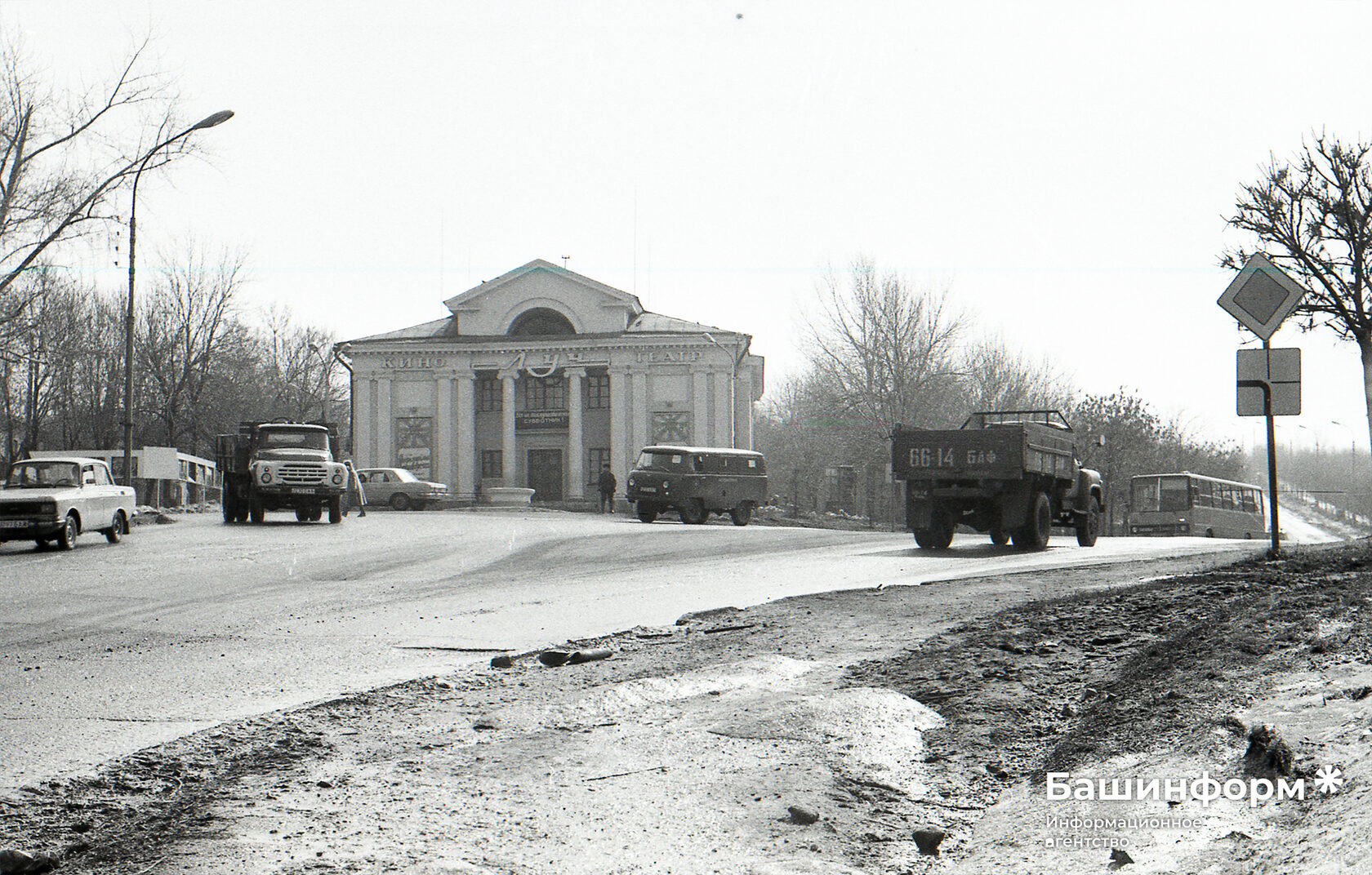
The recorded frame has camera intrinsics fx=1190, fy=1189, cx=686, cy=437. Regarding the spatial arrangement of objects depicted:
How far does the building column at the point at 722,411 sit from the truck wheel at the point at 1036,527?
1261 inches

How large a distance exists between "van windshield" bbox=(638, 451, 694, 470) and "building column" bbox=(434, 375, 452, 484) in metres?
21.9

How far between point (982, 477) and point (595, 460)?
37065mm

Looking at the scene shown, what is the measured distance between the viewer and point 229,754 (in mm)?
4980

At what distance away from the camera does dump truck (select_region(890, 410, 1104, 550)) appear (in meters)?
17.2

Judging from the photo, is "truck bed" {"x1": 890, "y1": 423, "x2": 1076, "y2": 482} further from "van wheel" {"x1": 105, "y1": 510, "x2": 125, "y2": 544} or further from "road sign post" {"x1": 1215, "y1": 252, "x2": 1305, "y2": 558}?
"van wheel" {"x1": 105, "y1": 510, "x2": 125, "y2": 544}

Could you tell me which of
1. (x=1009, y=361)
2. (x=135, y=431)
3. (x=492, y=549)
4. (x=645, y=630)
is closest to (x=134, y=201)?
(x=492, y=549)

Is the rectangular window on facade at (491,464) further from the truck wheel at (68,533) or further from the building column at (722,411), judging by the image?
the truck wheel at (68,533)

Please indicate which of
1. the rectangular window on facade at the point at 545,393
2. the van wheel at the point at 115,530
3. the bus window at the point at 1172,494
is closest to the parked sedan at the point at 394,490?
the rectangular window on facade at the point at 545,393

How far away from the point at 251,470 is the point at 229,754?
21.6 m

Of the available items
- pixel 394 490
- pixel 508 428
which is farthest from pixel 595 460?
pixel 394 490

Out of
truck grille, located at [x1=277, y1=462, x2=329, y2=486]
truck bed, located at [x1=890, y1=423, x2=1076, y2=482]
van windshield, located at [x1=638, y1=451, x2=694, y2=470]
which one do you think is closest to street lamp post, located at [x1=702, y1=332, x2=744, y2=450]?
van windshield, located at [x1=638, y1=451, x2=694, y2=470]

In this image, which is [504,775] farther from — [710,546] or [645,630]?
[710,546]

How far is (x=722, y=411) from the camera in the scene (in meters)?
50.3

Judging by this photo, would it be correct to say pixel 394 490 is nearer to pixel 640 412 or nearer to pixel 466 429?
pixel 466 429
